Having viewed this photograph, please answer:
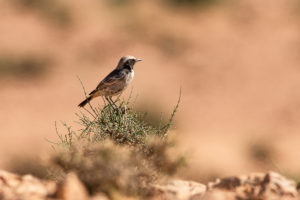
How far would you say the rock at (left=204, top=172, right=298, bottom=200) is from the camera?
4996 millimetres

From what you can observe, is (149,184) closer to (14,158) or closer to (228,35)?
(14,158)

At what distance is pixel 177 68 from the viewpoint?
74.6 feet

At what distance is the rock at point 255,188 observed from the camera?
5.00m

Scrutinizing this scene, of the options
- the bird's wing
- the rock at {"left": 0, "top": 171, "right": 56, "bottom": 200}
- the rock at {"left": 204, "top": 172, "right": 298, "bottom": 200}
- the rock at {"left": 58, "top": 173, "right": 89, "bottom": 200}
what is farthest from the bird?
the rock at {"left": 58, "top": 173, "right": 89, "bottom": 200}

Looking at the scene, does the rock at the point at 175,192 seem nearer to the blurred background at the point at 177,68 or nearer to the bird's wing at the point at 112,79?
Answer: the bird's wing at the point at 112,79

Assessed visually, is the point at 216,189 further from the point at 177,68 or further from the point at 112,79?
the point at 177,68

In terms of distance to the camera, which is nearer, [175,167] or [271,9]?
[175,167]

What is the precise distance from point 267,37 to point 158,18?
5.73 meters

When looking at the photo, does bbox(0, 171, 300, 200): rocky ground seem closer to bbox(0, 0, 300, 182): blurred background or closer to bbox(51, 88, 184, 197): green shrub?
bbox(51, 88, 184, 197): green shrub

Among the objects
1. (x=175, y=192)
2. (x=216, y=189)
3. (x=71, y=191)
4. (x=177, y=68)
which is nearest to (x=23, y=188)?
(x=71, y=191)

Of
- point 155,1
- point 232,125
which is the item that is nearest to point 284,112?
point 232,125

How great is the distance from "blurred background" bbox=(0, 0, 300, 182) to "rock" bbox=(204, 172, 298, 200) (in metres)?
8.54

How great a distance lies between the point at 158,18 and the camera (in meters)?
27.4

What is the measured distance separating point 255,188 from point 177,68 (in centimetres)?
1779
